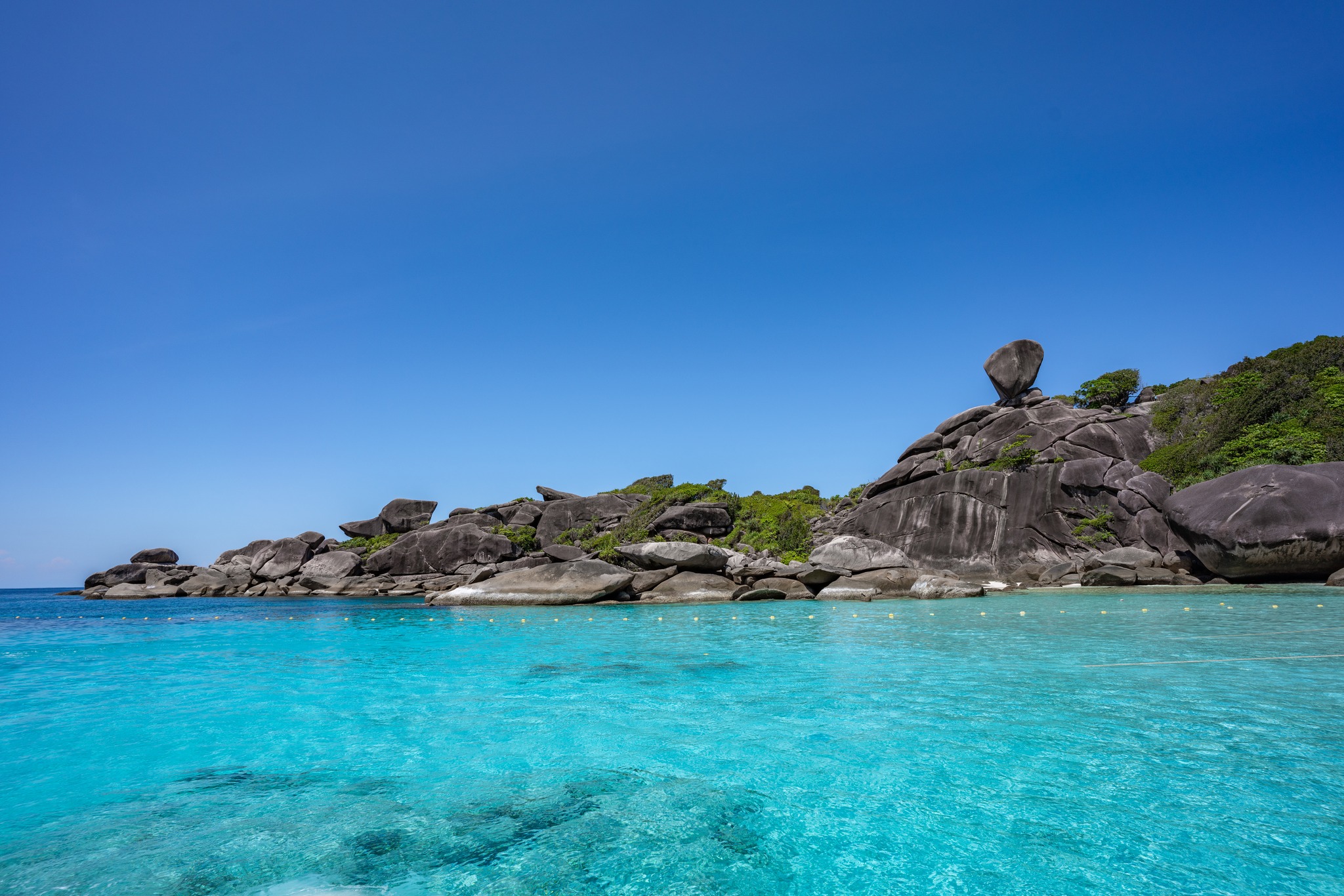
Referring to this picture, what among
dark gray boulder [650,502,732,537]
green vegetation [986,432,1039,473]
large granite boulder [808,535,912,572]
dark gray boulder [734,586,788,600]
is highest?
green vegetation [986,432,1039,473]

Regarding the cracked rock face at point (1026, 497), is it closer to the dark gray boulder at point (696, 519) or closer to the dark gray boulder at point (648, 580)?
the dark gray boulder at point (696, 519)

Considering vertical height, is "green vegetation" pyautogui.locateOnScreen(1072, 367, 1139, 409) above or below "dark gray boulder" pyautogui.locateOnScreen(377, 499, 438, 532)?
above

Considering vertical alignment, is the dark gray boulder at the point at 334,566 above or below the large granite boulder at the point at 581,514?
below

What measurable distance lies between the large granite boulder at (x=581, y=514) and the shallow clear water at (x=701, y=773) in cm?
2839

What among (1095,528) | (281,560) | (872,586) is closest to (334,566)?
(281,560)

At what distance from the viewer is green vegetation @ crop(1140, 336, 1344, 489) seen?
84.0 ft

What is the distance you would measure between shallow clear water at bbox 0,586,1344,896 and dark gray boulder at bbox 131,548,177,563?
148 feet

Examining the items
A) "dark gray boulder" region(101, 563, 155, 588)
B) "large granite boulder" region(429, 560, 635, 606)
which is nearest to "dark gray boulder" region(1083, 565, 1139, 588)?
"large granite boulder" region(429, 560, 635, 606)

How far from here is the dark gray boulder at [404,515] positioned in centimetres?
4303

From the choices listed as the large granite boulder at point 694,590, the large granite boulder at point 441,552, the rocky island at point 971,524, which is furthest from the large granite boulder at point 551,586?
the large granite boulder at point 441,552

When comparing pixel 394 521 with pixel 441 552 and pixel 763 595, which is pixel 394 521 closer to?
pixel 441 552

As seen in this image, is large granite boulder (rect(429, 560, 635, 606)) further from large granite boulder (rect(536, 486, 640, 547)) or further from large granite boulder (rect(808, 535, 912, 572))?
large granite boulder (rect(536, 486, 640, 547))

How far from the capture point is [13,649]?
51.9 feet

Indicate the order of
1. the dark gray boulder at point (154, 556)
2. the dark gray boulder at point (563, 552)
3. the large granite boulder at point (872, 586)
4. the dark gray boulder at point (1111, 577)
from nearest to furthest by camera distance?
the dark gray boulder at point (1111, 577) < the large granite boulder at point (872, 586) < the dark gray boulder at point (563, 552) < the dark gray boulder at point (154, 556)
